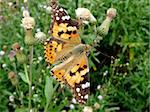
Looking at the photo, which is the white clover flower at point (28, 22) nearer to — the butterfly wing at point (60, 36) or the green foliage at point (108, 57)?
the butterfly wing at point (60, 36)

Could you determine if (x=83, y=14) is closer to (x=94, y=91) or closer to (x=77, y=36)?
(x=77, y=36)

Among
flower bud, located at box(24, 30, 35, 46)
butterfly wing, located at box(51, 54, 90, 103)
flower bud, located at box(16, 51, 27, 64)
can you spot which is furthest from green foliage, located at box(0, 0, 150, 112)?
butterfly wing, located at box(51, 54, 90, 103)

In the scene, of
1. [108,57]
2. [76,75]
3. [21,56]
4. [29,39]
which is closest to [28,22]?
[29,39]

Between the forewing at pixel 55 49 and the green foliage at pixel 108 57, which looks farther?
the green foliage at pixel 108 57

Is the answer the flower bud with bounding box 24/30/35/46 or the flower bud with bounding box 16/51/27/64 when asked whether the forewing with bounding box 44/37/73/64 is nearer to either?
the flower bud with bounding box 24/30/35/46

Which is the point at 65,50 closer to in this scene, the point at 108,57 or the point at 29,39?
the point at 29,39

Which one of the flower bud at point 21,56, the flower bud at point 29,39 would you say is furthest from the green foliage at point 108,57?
the flower bud at point 29,39

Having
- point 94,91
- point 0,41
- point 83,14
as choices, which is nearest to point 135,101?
point 94,91
